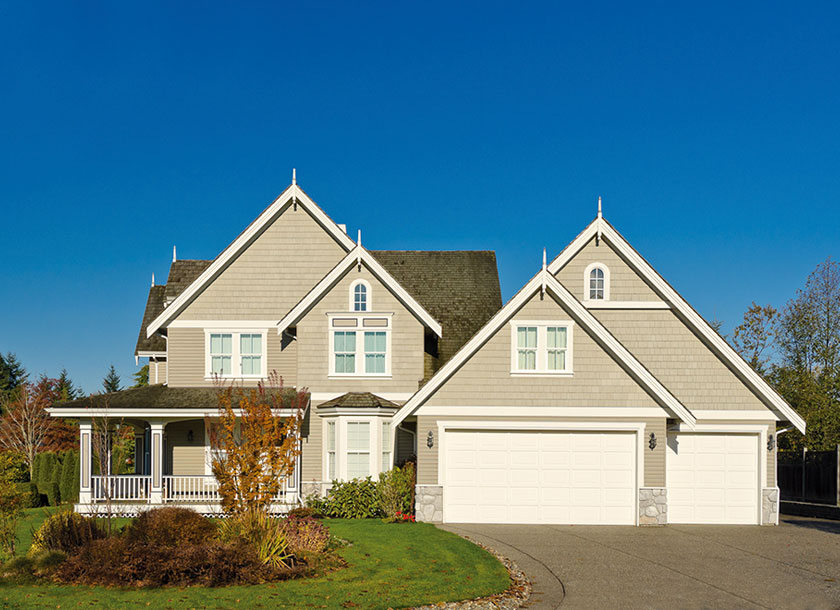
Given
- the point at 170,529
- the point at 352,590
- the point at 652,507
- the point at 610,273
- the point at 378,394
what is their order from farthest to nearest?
the point at 378,394, the point at 610,273, the point at 652,507, the point at 170,529, the point at 352,590

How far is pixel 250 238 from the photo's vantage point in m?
24.9

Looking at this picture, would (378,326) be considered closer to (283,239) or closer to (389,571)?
(283,239)

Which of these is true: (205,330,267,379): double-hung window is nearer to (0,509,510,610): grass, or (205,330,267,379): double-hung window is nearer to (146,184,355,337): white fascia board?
(146,184,355,337): white fascia board

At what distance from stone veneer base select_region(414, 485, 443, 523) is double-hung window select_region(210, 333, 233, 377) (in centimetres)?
750

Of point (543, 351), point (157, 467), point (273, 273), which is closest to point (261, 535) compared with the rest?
point (543, 351)

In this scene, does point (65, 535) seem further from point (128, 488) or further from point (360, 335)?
point (360, 335)

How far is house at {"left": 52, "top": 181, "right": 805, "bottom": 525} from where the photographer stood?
2080cm

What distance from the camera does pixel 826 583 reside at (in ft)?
43.6

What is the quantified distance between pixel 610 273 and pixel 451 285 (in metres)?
6.75

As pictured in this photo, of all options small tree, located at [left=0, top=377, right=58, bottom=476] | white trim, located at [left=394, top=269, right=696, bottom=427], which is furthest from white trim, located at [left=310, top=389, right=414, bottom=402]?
small tree, located at [left=0, top=377, right=58, bottom=476]

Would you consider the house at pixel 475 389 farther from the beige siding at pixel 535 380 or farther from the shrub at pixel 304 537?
the shrub at pixel 304 537

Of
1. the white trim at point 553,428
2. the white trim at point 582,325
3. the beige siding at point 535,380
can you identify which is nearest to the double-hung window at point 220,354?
the white trim at point 582,325

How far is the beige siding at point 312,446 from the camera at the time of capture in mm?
23391

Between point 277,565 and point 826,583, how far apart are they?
9.11 m
